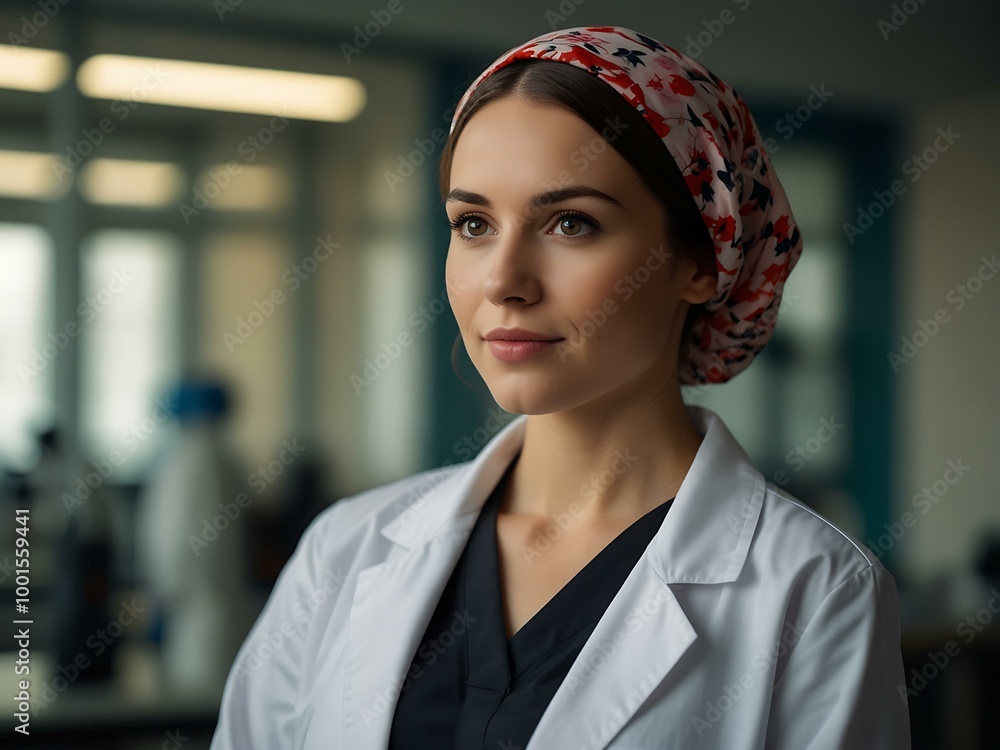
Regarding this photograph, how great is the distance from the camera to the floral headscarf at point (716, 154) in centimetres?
100

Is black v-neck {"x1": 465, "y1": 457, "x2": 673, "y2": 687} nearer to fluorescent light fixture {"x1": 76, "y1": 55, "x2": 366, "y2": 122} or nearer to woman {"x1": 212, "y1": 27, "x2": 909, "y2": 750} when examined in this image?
woman {"x1": 212, "y1": 27, "x2": 909, "y2": 750}

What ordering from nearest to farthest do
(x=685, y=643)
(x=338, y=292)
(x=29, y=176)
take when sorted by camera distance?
(x=685, y=643) → (x=29, y=176) → (x=338, y=292)

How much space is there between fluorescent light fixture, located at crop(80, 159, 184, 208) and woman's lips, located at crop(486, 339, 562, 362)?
3048 mm

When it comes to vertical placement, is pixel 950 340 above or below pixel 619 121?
below

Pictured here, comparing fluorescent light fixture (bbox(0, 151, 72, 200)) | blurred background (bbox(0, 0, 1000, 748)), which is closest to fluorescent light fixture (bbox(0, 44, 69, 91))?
blurred background (bbox(0, 0, 1000, 748))

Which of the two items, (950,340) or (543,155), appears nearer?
(543,155)

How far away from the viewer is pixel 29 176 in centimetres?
340

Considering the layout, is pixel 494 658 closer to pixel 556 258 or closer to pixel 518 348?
pixel 518 348

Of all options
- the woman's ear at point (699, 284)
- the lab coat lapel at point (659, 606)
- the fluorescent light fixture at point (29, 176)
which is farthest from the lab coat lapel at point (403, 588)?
the fluorescent light fixture at point (29, 176)

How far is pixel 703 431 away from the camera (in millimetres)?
1217

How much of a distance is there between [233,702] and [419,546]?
0.33 metres

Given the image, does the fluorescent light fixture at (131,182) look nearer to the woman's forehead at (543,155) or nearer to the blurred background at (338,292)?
the blurred background at (338,292)

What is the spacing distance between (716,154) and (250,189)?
10.4 ft

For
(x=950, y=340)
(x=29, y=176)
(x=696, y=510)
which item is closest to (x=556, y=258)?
(x=696, y=510)
